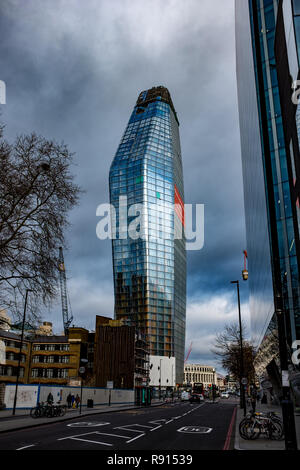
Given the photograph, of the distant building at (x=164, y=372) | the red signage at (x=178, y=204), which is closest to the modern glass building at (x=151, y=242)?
the red signage at (x=178, y=204)

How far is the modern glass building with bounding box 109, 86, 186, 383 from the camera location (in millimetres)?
134375

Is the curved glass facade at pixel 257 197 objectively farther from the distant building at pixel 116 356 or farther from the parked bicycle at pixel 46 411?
the distant building at pixel 116 356

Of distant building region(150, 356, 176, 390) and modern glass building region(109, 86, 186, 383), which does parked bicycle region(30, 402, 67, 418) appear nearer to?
distant building region(150, 356, 176, 390)

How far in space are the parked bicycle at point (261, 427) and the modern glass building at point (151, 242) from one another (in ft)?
387

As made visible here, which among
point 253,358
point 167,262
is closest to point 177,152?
point 167,262

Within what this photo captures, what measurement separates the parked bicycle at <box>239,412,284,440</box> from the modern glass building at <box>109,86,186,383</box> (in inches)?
4647

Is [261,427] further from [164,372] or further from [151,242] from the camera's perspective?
[164,372]

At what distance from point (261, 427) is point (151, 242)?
120576mm

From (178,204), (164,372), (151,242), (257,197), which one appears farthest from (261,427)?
(178,204)

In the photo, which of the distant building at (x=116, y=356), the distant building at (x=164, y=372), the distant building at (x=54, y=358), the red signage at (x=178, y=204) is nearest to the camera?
the distant building at (x=116, y=356)

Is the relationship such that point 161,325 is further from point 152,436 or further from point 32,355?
point 152,436

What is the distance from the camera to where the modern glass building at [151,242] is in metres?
134
